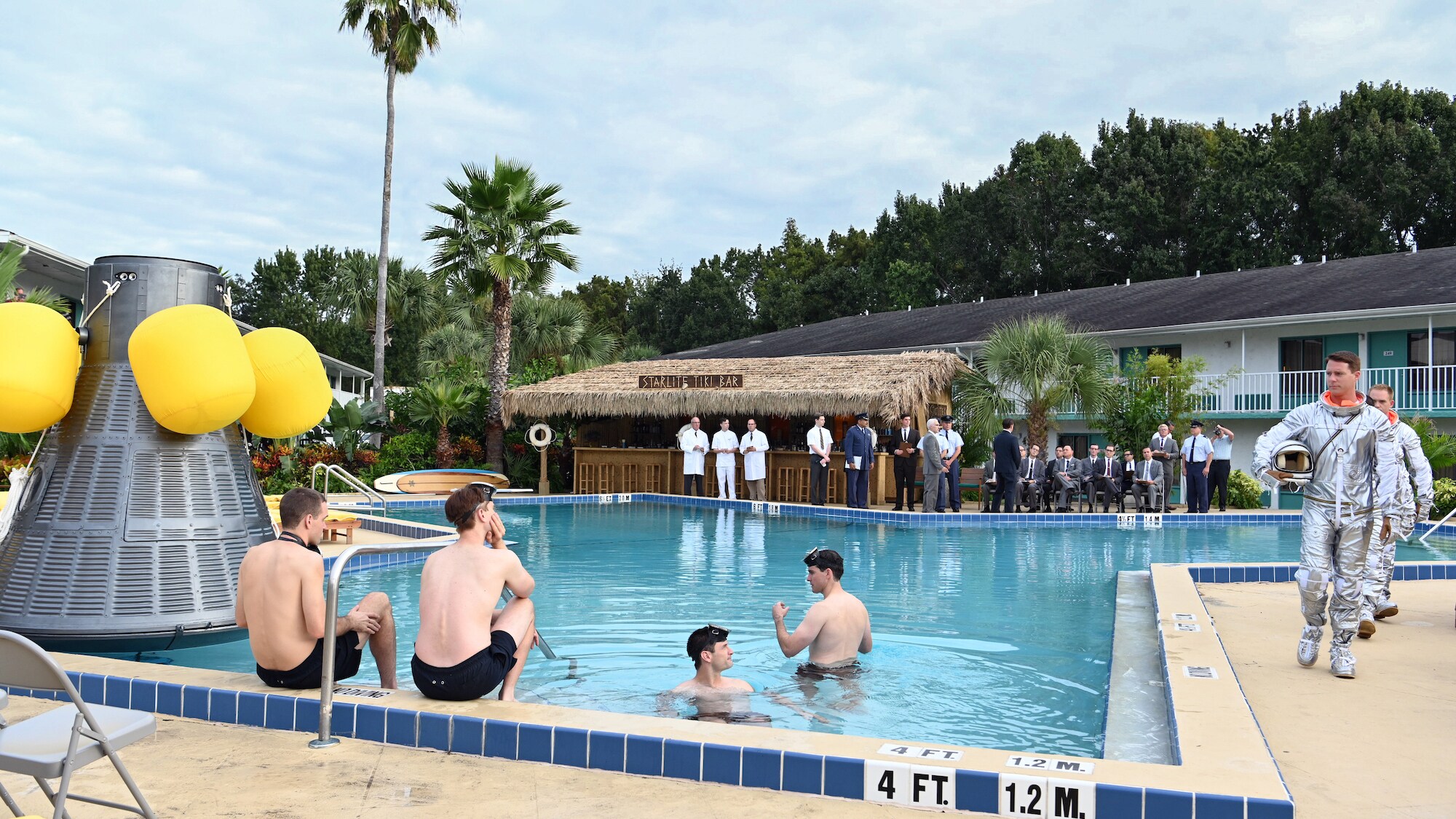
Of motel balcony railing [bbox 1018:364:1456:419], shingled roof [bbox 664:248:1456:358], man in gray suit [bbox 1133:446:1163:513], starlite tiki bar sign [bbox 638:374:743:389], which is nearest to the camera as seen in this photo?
man in gray suit [bbox 1133:446:1163:513]

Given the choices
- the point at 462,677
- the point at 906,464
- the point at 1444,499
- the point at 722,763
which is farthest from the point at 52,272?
the point at 1444,499

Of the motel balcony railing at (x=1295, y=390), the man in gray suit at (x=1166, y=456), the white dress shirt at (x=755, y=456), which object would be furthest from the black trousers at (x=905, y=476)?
the motel balcony railing at (x=1295, y=390)

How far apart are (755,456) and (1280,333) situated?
44.7ft

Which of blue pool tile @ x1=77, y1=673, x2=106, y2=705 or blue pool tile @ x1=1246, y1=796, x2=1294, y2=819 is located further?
blue pool tile @ x1=77, y1=673, x2=106, y2=705

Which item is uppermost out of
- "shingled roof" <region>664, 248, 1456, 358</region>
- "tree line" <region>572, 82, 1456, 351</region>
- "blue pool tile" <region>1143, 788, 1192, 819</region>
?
"tree line" <region>572, 82, 1456, 351</region>

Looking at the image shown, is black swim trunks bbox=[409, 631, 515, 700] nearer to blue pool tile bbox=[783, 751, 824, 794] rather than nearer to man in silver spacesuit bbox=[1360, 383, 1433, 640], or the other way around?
blue pool tile bbox=[783, 751, 824, 794]

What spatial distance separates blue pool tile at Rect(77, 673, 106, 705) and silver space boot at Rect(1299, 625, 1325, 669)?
6150 mm

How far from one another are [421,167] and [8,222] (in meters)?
10.5

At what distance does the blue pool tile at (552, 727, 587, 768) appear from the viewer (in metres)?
3.97

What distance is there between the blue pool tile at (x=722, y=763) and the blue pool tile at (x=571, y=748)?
49cm

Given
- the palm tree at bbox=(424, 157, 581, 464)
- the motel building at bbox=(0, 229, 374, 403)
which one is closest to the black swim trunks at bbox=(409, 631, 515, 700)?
the motel building at bbox=(0, 229, 374, 403)

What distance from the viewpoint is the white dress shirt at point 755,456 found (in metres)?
19.7

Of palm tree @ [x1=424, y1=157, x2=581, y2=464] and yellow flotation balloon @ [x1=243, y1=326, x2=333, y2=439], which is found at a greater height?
→ palm tree @ [x1=424, y1=157, x2=581, y2=464]

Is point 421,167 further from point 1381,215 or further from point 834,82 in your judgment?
point 1381,215
